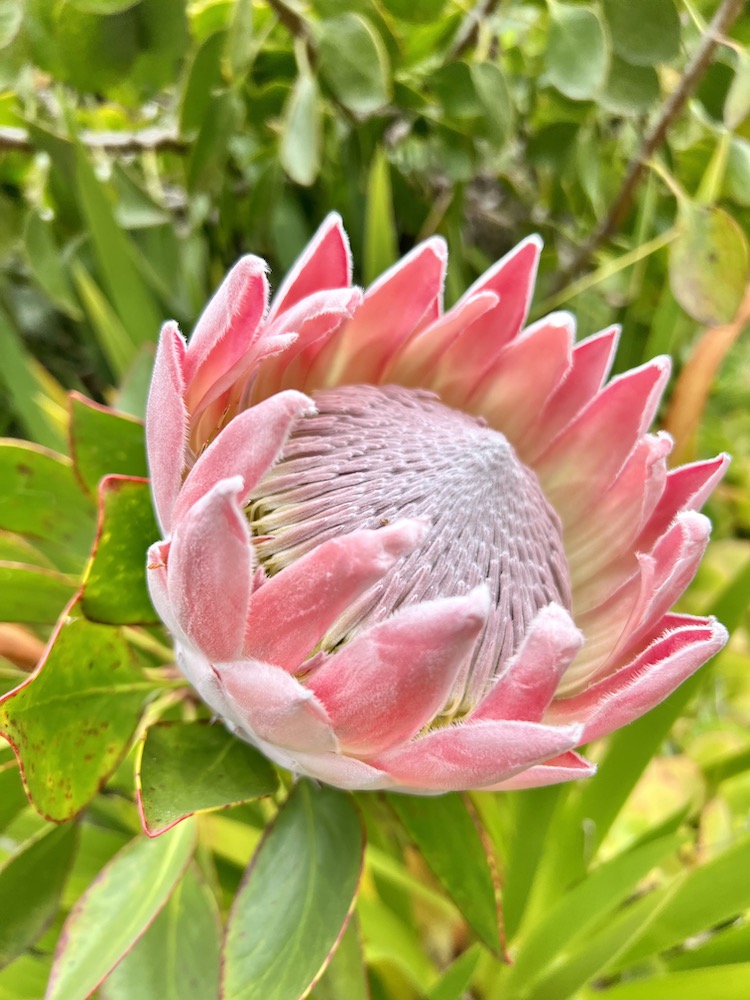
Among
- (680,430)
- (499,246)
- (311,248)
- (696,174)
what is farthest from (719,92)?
(311,248)

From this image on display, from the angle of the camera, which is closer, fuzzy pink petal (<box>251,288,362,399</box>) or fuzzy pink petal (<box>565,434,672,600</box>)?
fuzzy pink petal (<box>251,288,362,399</box>)

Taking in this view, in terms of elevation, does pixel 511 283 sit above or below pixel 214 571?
above

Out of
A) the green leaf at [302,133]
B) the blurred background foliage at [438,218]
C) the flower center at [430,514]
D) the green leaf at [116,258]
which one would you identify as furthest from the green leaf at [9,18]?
the flower center at [430,514]

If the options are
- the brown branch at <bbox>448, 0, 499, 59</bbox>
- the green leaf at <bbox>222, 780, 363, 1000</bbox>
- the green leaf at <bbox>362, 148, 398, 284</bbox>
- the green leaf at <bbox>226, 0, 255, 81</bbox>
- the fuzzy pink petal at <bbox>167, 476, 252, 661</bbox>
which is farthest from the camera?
the green leaf at <bbox>362, 148, 398, 284</bbox>

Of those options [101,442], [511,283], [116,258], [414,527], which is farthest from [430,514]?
[116,258]

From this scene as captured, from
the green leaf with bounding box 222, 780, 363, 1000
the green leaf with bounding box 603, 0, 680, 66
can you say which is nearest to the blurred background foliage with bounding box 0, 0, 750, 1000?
the green leaf with bounding box 603, 0, 680, 66

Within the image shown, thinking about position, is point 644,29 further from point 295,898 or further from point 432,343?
point 295,898

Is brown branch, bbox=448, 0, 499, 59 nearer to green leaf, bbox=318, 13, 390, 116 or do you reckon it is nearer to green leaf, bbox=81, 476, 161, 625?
green leaf, bbox=318, 13, 390, 116
